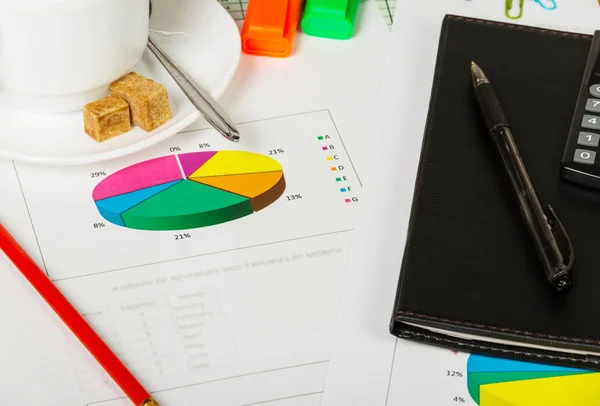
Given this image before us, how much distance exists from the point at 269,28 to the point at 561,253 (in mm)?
357

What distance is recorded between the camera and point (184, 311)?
54 cm

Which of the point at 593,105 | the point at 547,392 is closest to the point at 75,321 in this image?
the point at 547,392

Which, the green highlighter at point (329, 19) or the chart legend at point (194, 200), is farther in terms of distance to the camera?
the green highlighter at point (329, 19)

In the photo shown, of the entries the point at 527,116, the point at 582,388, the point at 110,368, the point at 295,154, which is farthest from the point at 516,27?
the point at 110,368

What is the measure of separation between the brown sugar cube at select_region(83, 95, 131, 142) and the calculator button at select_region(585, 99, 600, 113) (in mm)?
364

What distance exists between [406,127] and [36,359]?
1.15 feet

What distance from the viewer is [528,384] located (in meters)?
0.50

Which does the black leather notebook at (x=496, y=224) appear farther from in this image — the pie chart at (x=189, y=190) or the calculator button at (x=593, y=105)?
the pie chart at (x=189, y=190)

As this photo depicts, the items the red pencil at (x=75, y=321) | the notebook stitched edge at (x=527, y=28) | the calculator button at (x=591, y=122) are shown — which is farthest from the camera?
the notebook stitched edge at (x=527, y=28)

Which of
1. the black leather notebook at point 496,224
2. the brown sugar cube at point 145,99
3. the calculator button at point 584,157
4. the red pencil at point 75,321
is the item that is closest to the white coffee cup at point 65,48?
the brown sugar cube at point 145,99

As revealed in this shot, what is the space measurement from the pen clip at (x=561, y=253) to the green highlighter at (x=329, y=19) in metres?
0.31

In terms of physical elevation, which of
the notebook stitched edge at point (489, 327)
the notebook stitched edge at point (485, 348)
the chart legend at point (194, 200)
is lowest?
the notebook stitched edge at point (485, 348)

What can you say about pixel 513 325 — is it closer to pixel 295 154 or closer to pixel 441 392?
pixel 441 392

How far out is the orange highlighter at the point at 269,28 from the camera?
736 mm
